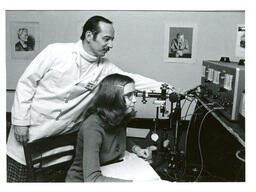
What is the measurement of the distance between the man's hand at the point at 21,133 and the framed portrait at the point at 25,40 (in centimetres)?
35

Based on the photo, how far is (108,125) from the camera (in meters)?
1.21

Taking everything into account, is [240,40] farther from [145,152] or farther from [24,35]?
[24,35]

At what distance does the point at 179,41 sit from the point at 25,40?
793 millimetres

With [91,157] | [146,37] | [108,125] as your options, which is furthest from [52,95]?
[146,37]

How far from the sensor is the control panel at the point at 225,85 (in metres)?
1.12

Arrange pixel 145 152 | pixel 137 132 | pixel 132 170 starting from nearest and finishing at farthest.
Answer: pixel 132 170, pixel 145 152, pixel 137 132

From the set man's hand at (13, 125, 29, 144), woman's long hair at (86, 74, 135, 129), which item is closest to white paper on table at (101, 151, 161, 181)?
woman's long hair at (86, 74, 135, 129)

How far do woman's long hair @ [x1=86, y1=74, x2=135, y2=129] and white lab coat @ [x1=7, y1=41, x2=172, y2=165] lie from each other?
17 centimetres

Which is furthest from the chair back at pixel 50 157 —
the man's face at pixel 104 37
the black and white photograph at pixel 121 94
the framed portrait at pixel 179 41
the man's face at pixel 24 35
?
the framed portrait at pixel 179 41

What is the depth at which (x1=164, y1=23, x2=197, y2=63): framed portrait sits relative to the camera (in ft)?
4.62

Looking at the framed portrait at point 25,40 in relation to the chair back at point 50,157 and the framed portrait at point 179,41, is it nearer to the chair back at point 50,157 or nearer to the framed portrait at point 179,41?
the chair back at point 50,157

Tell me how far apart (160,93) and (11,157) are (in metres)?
0.83
